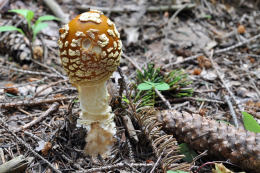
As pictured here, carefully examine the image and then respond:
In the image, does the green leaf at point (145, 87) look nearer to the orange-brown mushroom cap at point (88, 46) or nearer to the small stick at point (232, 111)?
the orange-brown mushroom cap at point (88, 46)

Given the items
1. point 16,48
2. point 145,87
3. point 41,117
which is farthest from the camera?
point 16,48

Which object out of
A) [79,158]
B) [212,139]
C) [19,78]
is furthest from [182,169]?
[19,78]

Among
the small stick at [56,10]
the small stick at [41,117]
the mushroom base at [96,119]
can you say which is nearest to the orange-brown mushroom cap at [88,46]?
the mushroom base at [96,119]

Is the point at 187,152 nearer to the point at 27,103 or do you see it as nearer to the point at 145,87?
the point at 145,87

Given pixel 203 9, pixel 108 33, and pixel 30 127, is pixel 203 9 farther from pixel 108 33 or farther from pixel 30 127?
pixel 30 127

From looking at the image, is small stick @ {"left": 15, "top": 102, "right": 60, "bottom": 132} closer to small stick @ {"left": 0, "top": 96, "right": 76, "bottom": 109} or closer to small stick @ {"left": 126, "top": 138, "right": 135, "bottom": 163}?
small stick @ {"left": 0, "top": 96, "right": 76, "bottom": 109}

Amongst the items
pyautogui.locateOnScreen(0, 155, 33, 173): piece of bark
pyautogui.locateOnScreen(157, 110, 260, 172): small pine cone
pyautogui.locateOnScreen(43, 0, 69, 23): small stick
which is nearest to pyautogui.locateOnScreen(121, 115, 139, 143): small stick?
pyautogui.locateOnScreen(157, 110, 260, 172): small pine cone

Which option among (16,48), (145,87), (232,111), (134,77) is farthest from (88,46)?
(16,48)

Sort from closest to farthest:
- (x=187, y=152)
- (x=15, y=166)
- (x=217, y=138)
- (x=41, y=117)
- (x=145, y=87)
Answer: (x=15, y=166) < (x=217, y=138) < (x=187, y=152) < (x=145, y=87) < (x=41, y=117)
